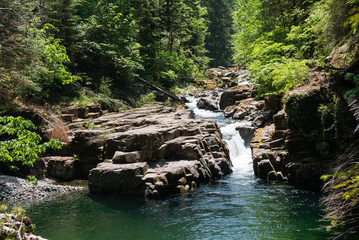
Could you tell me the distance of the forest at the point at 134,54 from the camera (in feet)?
23.5

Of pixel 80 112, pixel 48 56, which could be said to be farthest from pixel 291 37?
pixel 80 112

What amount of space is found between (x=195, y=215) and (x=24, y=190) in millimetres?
7904

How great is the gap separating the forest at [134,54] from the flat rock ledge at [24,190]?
66.3 inches

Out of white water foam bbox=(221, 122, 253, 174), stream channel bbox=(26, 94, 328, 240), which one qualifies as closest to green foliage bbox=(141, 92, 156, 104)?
white water foam bbox=(221, 122, 253, 174)

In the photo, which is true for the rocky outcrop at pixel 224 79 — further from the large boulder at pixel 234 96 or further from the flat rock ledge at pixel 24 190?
the flat rock ledge at pixel 24 190

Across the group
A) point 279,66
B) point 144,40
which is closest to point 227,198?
point 279,66

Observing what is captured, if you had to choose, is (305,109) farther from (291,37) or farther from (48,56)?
(48,56)

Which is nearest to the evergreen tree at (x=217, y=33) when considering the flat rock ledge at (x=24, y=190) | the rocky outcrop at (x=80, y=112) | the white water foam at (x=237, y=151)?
the white water foam at (x=237, y=151)

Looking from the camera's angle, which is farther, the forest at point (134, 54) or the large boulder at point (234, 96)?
the large boulder at point (234, 96)

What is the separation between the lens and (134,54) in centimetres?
2223

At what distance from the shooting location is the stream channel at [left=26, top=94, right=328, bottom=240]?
783 cm

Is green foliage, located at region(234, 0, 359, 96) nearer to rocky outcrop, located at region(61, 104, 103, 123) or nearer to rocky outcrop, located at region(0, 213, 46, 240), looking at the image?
rocky outcrop, located at region(0, 213, 46, 240)

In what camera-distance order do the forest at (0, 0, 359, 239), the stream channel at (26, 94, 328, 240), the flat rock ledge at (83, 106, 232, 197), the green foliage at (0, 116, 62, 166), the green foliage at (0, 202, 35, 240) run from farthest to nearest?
1. the flat rock ledge at (83, 106, 232, 197)
2. the stream channel at (26, 94, 328, 240)
3. the forest at (0, 0, 359, 239)
4. the green foliage at (0, 116, 62, 166)
5. the green foliage at (0, 202, 35, 240)

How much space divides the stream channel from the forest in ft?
5.66
